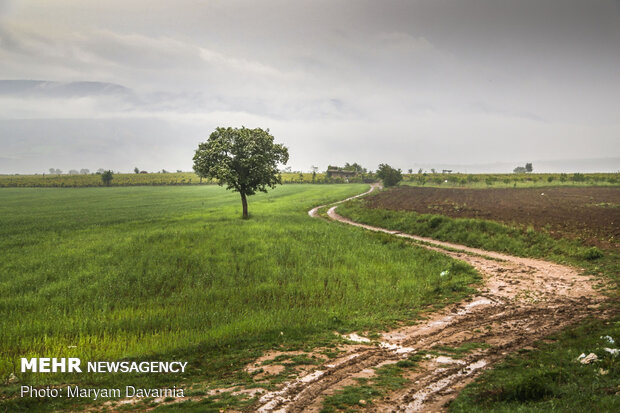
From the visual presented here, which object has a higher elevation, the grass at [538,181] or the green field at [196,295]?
the grass at [538,181]

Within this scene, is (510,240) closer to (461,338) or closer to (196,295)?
(461,338)

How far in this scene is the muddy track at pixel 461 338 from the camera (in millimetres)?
6801

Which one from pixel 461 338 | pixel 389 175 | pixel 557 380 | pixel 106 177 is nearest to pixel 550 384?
pixel 557 380

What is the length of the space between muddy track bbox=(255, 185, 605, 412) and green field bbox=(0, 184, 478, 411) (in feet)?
4.42

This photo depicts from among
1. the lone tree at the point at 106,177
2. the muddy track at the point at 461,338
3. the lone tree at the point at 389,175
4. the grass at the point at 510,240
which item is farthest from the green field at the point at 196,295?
the lone tree at the point at 106,177

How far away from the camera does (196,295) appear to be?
14375mm

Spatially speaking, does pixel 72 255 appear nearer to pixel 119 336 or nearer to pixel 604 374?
pixel 119 336

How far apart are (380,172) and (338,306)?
95.5 meters

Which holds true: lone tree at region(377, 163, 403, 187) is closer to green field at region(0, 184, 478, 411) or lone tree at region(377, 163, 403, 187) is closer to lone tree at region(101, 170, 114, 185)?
green field at region(0, 184, 478, 411)

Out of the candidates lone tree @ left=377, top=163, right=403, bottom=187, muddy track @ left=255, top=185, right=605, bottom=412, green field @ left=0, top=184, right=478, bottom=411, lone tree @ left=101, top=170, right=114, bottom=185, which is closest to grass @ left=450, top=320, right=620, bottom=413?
muddy track @ left=255, top=185, right=605, bottom=412

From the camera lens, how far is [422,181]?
121 metres

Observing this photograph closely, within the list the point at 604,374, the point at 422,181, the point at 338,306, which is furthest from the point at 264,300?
the point at 422,181

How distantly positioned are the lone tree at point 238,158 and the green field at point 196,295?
9724mm

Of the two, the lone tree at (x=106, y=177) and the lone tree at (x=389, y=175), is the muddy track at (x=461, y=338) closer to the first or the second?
the lone tree at (x=389, y=175)
